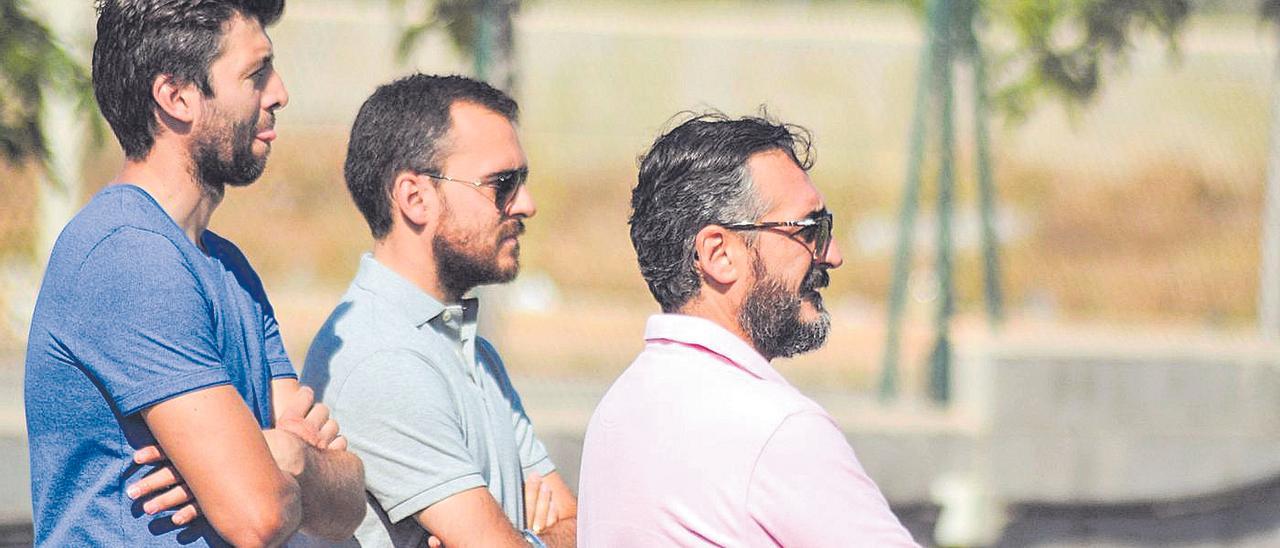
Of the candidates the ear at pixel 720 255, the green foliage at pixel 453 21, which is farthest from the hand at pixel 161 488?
the green foliage at pixel 453 21

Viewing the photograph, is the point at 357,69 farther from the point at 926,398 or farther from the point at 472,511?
the point at 472,511

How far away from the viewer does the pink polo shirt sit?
1937 mm

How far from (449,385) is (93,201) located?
72 centimetres

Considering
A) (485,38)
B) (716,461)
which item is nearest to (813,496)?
(716,461)

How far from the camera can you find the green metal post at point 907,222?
6770mm

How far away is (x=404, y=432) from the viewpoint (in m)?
2.60

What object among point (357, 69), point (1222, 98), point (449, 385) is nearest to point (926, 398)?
point (1222, 98)

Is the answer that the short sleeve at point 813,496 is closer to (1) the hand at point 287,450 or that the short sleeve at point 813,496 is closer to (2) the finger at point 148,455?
(1) the hand at point 287,450

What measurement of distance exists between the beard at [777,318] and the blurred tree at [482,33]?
11.7 feet

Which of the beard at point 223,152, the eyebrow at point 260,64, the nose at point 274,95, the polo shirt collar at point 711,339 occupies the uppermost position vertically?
the eyebrow at point 260,64

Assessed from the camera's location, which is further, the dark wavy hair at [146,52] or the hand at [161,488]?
the dark wavy hair at [146,52]

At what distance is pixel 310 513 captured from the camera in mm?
2396

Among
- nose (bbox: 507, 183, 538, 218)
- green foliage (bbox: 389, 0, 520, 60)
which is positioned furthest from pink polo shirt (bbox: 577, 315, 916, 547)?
green foliage (bbox: 389, 0, 520, 60)

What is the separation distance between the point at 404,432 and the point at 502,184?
555 mm
